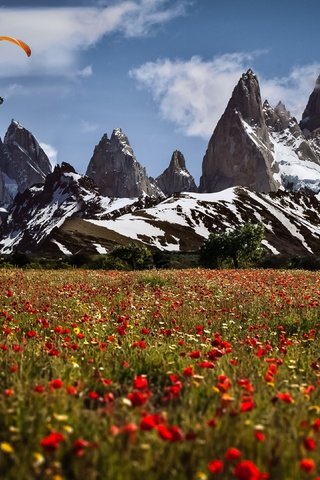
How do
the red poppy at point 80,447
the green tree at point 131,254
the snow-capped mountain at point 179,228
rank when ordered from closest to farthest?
the red poppy at point 80,447 < the green tree at point 131,254 < the snow-capped mountain at point 179,228

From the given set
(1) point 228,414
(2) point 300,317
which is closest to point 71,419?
(1) point 228,414

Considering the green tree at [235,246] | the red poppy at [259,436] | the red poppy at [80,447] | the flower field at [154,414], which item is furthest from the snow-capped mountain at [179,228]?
the red poppy at [80,447]

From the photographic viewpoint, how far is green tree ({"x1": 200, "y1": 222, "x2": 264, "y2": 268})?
68.6 metres

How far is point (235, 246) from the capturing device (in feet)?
225

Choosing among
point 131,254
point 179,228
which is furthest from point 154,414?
point 179,228

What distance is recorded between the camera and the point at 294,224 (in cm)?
19138

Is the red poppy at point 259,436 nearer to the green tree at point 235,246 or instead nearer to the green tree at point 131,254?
the green tree at point 131,254

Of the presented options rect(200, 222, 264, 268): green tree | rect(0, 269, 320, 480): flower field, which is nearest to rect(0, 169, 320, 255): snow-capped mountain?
rect(200, 222, 264, 268): green tree

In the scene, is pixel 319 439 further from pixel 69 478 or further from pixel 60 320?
pixel 60 320

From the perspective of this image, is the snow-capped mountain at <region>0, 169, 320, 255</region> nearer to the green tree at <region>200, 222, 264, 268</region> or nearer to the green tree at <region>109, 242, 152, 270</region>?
the green tree at <region>200, 222, 264, 268</region>

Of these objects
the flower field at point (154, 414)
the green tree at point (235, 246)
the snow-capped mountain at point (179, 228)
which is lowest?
the flower field at point (154, 414)

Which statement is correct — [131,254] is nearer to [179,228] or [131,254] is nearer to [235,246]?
[235,246]

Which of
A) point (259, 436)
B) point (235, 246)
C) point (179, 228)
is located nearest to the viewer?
point (259, 436)

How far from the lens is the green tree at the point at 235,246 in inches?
2699
